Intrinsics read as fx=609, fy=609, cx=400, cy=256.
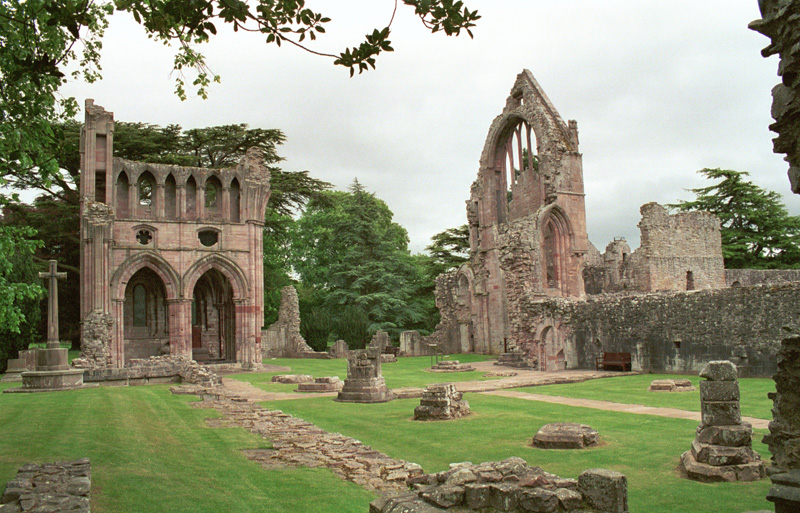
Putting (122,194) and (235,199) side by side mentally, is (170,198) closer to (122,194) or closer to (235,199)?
(122,194)

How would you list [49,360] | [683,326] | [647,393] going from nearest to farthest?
1. [647,393]
2. [49,360]
3. [683,326]

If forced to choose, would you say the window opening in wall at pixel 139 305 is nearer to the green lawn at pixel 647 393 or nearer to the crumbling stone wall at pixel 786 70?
the green lawn at pixel 647 393

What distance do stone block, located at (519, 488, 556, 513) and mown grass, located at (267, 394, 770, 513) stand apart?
1169 mm

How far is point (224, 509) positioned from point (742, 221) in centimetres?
4462

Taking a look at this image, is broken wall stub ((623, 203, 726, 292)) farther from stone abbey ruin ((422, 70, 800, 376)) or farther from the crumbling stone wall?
the crumbling stone wall

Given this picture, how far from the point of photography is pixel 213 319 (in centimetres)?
3503

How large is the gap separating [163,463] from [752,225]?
1747 inches

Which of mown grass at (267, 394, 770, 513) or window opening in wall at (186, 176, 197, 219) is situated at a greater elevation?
window opening in wall at (186, 176, 197, 219)

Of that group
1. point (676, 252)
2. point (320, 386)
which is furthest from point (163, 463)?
point (676, 252)

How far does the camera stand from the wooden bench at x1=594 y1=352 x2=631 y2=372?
18.7 m

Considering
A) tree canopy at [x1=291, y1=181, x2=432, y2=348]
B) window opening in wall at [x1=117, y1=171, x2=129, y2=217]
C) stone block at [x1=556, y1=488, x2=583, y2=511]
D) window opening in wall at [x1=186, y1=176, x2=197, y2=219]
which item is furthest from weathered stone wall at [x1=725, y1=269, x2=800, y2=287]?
stone block at [x1=556, y1=488, x2=583, y2=511]

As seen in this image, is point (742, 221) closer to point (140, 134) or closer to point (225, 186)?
point (225, 186)

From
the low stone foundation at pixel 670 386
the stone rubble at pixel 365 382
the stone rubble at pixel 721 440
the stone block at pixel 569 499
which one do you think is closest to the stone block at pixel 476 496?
the stone block at pixel 569 499

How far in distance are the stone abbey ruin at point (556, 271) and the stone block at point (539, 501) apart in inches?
569
